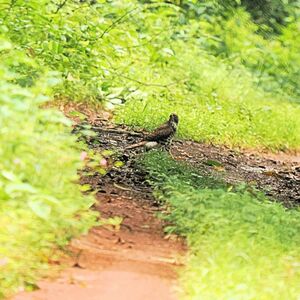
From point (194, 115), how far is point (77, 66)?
2718 millimetres

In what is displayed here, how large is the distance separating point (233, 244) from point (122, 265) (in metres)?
0.63

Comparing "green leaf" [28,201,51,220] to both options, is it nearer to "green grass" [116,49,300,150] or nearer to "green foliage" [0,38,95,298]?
"green foliage" [0,38,95,298]

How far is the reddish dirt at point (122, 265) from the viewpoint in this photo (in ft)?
13.2

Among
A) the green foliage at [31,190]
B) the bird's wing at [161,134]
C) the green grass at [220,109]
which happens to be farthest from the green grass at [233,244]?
the green grass at [220,109]

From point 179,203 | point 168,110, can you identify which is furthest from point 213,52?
point 179,203

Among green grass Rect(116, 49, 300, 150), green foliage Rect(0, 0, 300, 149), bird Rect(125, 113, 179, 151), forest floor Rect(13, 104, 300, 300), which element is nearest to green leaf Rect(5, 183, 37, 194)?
forest floor Rect(13, 104, 300, 300)

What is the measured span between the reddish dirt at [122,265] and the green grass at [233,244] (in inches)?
4.4

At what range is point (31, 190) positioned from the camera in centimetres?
370

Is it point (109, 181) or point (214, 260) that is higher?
point (214, 260)

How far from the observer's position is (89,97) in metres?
10.5

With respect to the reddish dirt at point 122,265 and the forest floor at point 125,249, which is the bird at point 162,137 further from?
the reddish dirt at point 122,265

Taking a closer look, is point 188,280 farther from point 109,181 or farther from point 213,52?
point 213,52

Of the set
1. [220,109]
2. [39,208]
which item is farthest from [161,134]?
[220,109]

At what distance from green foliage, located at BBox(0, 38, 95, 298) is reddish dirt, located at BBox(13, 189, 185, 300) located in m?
0.13
